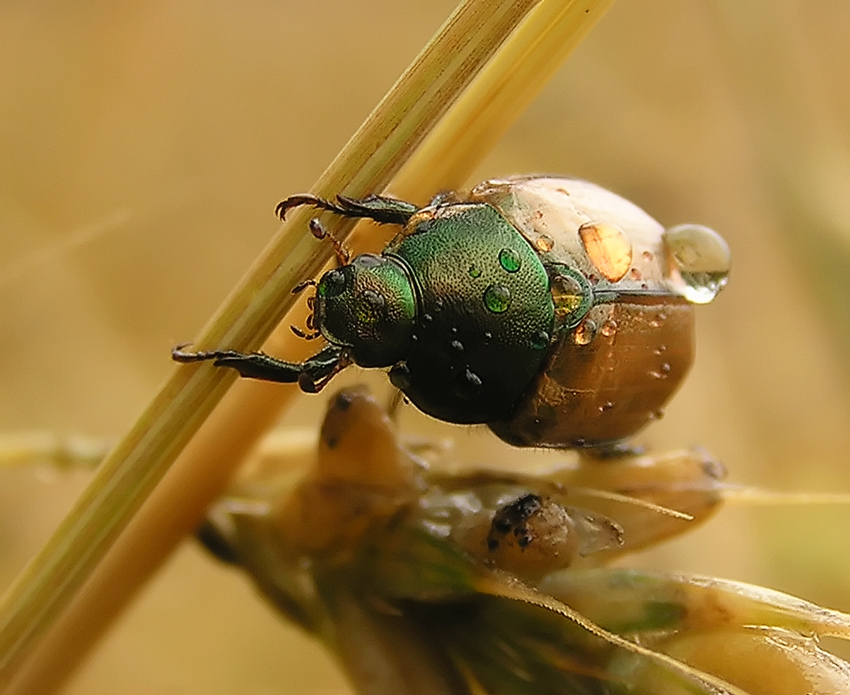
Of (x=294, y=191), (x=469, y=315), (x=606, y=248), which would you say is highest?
(x=606, y=248)

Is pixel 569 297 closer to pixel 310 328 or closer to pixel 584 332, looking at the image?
pixel 584 332

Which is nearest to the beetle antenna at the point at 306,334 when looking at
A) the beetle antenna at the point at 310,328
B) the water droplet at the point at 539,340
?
the beetle antenna at the point at 310,328

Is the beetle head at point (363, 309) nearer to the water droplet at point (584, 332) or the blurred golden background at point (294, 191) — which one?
the water droplet at point (584, 332)

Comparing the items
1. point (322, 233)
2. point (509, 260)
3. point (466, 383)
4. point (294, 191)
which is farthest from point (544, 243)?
point (294, 191)

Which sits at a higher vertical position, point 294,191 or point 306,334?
point 306,334

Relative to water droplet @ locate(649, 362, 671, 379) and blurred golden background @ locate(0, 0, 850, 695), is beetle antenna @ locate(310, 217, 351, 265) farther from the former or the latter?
blurred golden background @ locate(0, 0, 850, 695)

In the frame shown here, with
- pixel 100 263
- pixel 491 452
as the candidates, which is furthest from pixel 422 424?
pixel 100 263

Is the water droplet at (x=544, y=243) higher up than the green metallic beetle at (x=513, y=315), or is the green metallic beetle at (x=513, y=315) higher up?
the water droplet at (x=544, y=243)
